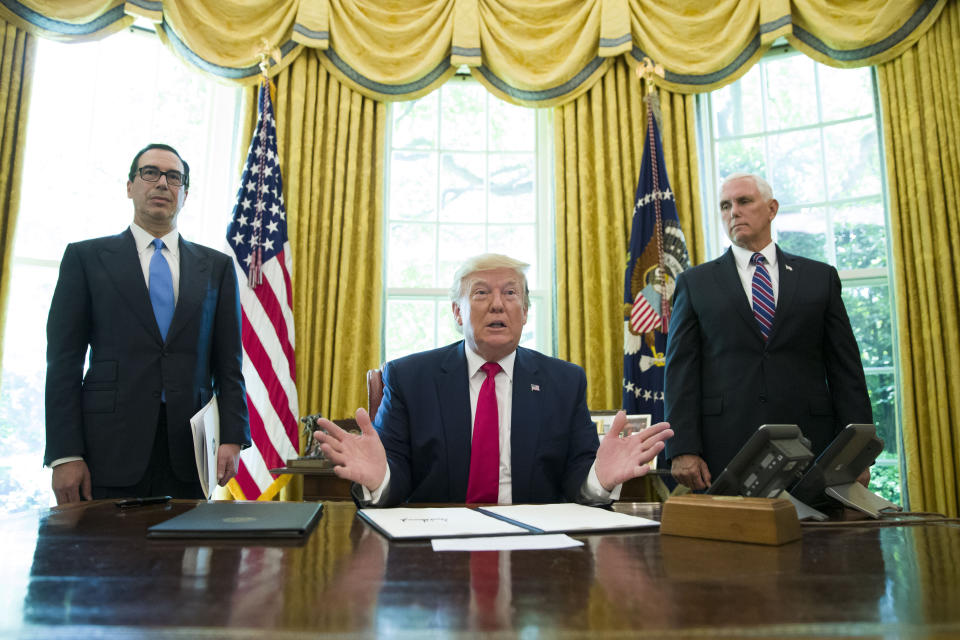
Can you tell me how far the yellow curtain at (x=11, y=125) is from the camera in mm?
3492

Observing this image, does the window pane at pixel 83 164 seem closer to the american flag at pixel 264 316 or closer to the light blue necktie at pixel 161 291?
the american flag at pixel 264 316

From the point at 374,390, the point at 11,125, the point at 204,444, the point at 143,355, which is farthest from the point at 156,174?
the point at 11,125

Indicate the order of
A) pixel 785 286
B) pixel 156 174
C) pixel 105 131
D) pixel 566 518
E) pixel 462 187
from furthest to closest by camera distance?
1. pixel 462 187
2. pixel 105 131
3. pixel 785 286
4. pixel 156 174
5. pixel 566 518

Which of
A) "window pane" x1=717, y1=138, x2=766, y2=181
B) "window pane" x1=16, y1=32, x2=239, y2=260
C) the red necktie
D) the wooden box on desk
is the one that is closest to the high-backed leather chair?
the red necktie

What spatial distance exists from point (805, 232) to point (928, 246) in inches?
28.7

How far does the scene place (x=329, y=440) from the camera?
1366mm

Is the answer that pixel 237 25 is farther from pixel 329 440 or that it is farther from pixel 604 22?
pixel 329 440

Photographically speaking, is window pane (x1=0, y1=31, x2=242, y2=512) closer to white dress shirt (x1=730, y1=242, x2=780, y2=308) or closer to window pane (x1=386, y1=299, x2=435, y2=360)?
window pane (x1=386, y1=299, x2=435, y2=360)

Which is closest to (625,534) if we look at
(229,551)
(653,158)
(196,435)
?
(229,551)

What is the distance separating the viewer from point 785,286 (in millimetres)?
2389

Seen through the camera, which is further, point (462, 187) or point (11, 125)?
point (462, 187)

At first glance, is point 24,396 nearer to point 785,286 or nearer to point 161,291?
point 161,291

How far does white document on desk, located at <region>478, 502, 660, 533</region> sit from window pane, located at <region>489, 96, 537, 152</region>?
12.0 ft

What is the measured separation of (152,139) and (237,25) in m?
0.91
